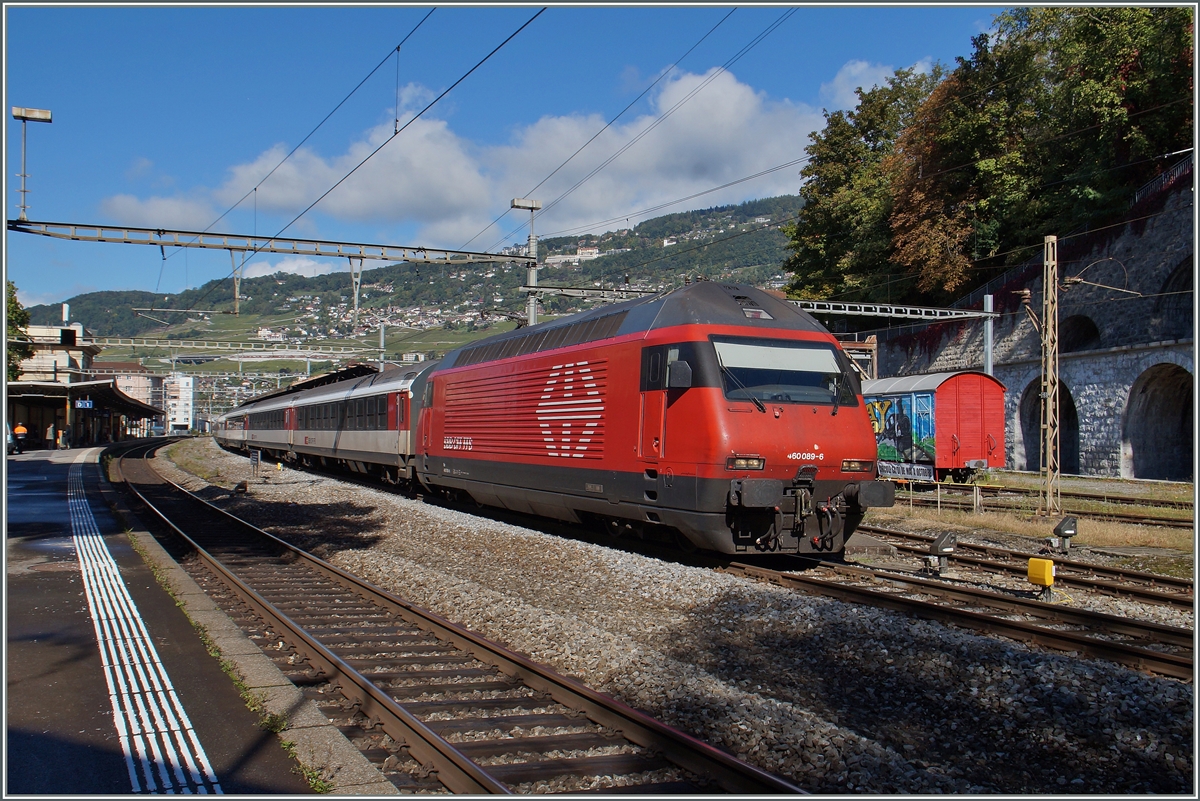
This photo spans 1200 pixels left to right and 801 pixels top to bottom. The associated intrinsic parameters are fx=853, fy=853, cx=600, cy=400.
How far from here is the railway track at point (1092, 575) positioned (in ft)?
32.4

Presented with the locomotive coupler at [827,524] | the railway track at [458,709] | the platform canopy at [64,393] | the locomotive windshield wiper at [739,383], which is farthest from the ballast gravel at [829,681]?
the platform canopy at [64,393]

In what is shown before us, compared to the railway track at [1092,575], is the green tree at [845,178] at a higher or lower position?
higher

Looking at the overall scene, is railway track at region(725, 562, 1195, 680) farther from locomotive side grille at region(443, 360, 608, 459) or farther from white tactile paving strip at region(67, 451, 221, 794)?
A: white tactile paving strip at region(67, 451, 221, 794)

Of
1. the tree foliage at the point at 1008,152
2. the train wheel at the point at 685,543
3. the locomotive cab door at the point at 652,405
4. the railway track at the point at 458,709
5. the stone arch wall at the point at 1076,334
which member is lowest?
the railway track at the point at 458,709

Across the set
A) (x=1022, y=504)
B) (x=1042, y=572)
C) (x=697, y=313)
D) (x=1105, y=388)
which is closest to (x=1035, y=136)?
(x=1105, y=388)

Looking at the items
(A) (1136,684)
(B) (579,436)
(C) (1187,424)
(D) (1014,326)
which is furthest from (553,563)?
(D) (1014,326)

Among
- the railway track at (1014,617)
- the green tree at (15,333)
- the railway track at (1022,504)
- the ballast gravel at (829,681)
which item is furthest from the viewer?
the green tree at (15,333)

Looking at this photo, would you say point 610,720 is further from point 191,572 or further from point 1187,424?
point 1187,424

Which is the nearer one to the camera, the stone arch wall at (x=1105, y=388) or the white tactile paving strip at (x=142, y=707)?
the white tactile paving strip at (x=142, y=707)

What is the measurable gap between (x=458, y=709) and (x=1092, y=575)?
373 inches

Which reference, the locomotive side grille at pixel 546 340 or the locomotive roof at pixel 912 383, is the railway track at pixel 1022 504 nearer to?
the locomotive roof at pixel 912 383

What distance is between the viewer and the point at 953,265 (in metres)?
37.7

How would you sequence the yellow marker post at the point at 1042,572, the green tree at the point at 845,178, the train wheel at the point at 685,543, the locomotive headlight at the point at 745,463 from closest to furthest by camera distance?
the yellow marker post at the point at 1042,572, the locomotive headlight at the point at 745,463, the train wheel at the point at 685,543, the green tree at the point at 845,178

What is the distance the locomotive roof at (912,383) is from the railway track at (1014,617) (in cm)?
1685
